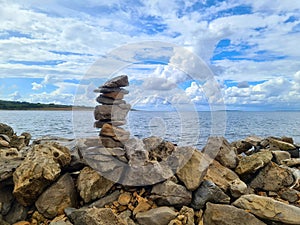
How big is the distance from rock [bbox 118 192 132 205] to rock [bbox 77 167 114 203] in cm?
49

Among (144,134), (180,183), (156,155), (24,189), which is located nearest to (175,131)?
(144,134)

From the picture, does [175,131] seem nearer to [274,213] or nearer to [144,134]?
[144,134]

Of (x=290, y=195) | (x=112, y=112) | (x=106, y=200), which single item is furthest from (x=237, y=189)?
(x=112, y=112)

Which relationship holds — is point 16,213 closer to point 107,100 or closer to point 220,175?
point 107,100

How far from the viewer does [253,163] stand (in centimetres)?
1060

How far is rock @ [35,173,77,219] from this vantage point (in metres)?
9.09

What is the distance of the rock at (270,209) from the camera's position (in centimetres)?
820

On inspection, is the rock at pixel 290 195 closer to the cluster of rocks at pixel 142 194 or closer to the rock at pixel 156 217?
the cluster of rocks at pixel 142 194

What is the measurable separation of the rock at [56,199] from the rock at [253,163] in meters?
5.69

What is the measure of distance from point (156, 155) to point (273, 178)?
399 centimetres

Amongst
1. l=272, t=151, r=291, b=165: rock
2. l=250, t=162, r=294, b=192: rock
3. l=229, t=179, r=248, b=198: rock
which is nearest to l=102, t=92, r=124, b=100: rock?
l=229, t=179, r=248, b=198: rock

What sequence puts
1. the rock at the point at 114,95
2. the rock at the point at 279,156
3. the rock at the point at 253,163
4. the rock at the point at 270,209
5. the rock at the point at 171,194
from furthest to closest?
the rock at the point at 279,156
the rock at the point at 114,95
the rock at the point at 253,163
the rock at the point at 171,194
the rock at the point at 270,209

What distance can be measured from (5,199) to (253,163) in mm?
8139

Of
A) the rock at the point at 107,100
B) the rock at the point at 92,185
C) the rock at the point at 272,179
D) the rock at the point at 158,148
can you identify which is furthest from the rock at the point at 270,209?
the rock at the point at 107,100
